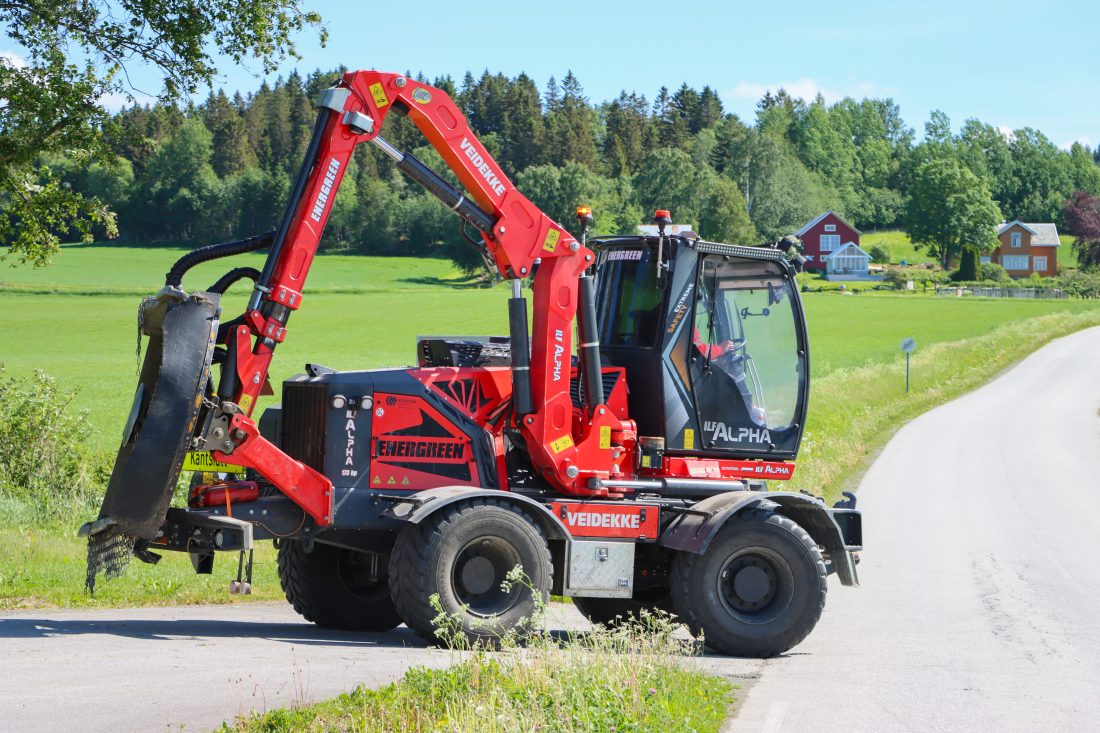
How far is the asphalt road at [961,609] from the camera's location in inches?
347

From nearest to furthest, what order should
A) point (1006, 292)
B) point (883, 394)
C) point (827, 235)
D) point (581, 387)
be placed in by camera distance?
point (581, 387), point (883, 394), point (1006, 292), point (827, 235)

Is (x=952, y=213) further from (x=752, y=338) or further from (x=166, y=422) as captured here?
(x=166, y=422)

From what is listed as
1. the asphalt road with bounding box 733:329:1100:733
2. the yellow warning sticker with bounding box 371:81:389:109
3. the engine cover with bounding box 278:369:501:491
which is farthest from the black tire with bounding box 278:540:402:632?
the yellow warning sticker with bounding box 371:81:389:109

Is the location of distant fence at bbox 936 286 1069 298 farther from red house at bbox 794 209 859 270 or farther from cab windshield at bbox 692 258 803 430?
cab windshield at bbox 692 258 803 430

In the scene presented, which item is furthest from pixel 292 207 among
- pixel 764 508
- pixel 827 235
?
pixel 827 235

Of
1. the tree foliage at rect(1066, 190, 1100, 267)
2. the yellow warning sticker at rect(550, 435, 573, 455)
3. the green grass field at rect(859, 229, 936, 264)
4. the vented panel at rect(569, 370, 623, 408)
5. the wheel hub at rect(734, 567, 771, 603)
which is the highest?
Answer: the tree foliage at rect(1066, 190, 1100, 267)

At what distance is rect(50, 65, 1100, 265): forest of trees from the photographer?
11306cm

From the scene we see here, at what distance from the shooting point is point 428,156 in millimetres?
12094

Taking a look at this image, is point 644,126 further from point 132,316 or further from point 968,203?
point 132,316

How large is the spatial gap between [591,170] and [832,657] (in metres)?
133

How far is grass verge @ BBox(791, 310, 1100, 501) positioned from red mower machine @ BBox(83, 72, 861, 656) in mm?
11499

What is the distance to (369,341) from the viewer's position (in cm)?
5872

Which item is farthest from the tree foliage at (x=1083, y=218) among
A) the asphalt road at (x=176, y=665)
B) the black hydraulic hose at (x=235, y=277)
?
the black hydraulic hose at (x=235, y=277)

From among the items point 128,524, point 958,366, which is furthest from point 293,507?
point 958,366
